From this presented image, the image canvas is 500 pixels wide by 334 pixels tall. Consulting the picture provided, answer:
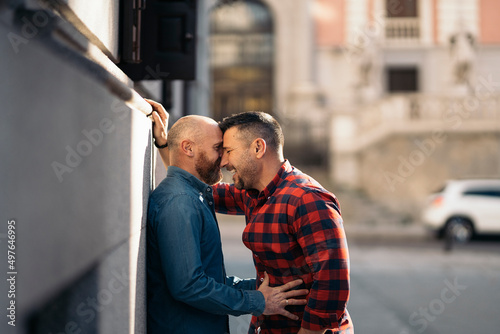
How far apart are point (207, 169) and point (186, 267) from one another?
59cm

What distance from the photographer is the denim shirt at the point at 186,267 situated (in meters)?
2.13

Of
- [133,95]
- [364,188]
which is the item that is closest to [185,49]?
[133,95]

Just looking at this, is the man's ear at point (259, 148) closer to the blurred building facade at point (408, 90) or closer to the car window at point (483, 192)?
the car window at point (483, 192)

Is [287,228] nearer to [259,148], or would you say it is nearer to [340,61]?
[259,148]

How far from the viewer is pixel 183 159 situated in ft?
8.25

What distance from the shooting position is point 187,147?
→ 250 centimetres

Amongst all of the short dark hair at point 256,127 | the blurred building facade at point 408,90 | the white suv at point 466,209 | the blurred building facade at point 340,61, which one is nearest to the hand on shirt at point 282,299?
the short dark hair at point 256,127

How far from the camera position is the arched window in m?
22.4

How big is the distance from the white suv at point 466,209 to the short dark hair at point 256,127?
1152cm

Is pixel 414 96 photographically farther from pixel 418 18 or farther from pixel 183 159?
pixel 183 159

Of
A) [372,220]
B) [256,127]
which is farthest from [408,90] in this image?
[256,127]

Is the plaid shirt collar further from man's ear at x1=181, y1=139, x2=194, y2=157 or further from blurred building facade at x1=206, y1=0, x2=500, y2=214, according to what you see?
blurred building facade at x1=206, y1=0, x2=500, y2=214

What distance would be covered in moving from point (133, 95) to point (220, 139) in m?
0.55

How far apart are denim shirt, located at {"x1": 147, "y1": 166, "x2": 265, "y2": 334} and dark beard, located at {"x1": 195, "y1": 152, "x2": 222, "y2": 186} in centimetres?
6
